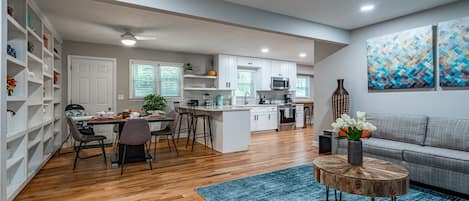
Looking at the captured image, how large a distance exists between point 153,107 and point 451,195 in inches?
207

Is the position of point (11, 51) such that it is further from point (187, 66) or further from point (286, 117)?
point (286, 117)

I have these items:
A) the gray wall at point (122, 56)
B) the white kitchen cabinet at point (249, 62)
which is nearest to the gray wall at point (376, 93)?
the white kitchen cabinet at point (249, 62)

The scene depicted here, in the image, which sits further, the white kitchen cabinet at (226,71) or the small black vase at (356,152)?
the white kitchen cabinet at (226,71)

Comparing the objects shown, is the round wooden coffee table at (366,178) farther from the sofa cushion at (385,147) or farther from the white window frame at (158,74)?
the white window frame at (158,74)

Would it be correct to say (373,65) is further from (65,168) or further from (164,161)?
(65,168)

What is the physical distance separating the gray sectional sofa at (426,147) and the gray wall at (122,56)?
464 cm

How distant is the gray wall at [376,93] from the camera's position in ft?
10.5

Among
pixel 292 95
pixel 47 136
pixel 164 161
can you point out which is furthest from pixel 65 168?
pixel 292 95

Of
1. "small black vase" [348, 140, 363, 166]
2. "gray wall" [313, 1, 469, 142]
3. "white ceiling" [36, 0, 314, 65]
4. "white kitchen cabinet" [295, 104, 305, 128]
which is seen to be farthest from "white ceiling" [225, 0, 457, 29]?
"white kitchen cabinet" [295, 104, 305, 128]

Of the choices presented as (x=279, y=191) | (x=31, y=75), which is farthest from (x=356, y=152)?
(x=31, y=75)

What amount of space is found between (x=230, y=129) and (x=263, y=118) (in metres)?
2.72

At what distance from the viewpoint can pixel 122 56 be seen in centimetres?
586

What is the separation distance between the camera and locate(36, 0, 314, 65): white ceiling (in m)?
3.42

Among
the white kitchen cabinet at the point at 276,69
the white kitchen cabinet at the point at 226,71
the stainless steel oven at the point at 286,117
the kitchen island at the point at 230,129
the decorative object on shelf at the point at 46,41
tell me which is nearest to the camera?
the decorative object on shelf at the point at 46,41
